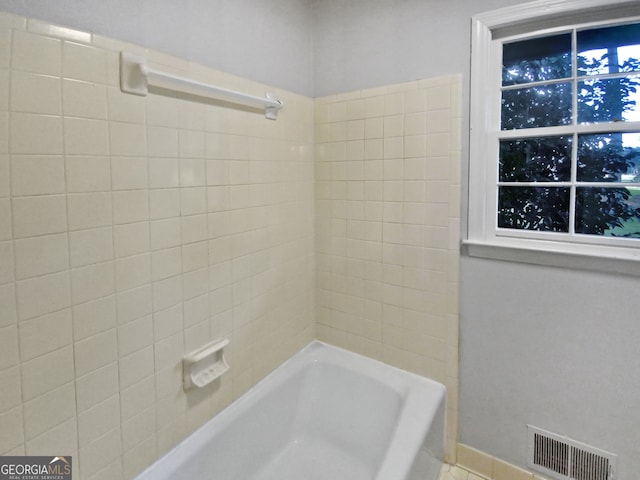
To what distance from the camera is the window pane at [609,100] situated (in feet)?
4.42

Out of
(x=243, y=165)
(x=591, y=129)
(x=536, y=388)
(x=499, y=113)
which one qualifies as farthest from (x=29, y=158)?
(x=536, y=388)

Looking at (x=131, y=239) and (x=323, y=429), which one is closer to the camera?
(x=131, y=239)

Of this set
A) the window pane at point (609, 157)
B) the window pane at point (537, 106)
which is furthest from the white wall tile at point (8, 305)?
the window pane at point (609, 157)

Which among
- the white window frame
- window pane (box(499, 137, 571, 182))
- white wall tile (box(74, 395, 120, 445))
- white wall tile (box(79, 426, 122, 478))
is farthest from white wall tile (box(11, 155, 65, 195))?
window pane (box(499, 137, 571, 182))

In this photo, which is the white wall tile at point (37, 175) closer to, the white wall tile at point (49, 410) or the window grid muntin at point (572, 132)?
the white wall tile at point (49, 410)

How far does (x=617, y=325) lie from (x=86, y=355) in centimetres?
190

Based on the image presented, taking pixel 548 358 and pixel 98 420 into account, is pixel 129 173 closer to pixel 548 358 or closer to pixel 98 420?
pixel 98 420

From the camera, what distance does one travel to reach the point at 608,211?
1415 millimetres

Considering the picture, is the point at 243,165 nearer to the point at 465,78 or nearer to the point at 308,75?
the point at 308,75

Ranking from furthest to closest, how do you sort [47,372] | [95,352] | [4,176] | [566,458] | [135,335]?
[566,458] → [135,335] → [95,352] → [47,372] → [4,176]

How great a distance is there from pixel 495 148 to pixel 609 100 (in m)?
0.43

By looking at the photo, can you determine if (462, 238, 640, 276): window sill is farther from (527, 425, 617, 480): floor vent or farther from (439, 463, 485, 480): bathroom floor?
(439, 463, 485, 480): bathroom floor

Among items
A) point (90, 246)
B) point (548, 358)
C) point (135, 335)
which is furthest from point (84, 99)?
point (548, 358)

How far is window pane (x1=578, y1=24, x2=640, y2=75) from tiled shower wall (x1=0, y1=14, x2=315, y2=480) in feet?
4.45
